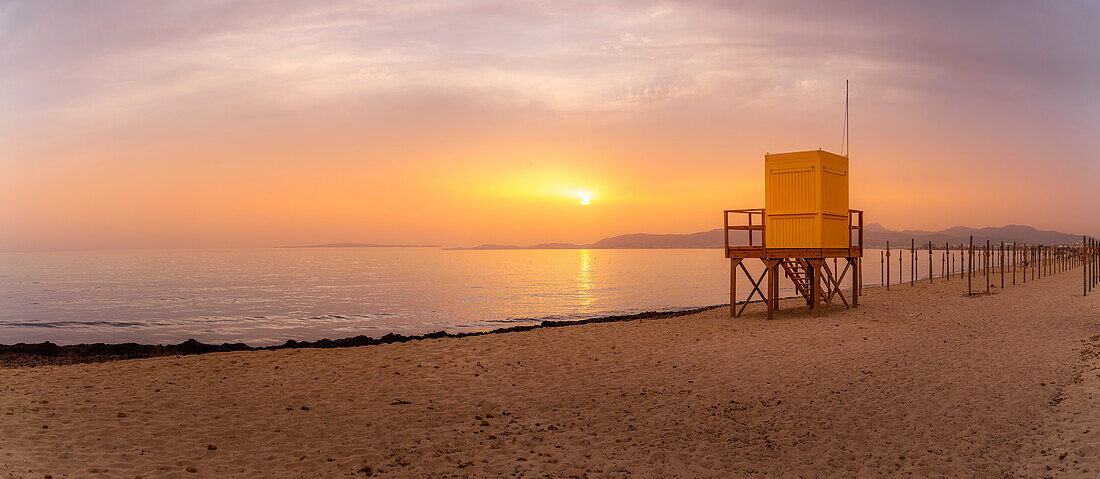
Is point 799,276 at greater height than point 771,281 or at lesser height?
greater

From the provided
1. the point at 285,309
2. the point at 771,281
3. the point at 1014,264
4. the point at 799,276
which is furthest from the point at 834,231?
the point at 285,309

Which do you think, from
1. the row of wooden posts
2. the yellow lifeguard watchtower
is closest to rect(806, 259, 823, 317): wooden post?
the yellow lifeguard watchtower

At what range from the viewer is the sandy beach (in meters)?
8.77

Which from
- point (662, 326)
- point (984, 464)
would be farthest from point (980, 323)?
point (984, 464)

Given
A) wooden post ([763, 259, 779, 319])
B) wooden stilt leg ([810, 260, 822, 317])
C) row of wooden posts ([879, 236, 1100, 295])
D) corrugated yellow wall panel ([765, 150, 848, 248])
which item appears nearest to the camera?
corrugated yellow wall panel ([765, 150, 848, 248])

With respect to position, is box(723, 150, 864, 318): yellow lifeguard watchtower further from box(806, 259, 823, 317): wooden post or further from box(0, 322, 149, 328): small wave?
box(0, 322, 149, 328): small wave

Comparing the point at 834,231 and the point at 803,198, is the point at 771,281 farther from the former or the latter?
the point at 803,198

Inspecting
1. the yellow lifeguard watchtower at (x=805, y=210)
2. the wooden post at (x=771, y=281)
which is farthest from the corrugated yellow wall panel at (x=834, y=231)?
the wooden post at (x=771, y=281)

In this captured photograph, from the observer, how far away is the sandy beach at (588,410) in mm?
8773

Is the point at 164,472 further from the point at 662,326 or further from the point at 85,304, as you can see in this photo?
the point at 85,304

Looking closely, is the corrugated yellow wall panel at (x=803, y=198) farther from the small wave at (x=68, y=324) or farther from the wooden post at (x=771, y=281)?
the small wave at (x=68, y=324)

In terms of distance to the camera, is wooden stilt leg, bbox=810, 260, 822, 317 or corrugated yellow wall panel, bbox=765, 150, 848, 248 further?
wooden stilt leg, bbox=810, 260, 822, 317

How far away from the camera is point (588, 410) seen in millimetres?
11266

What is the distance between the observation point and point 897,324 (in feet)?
64.0
